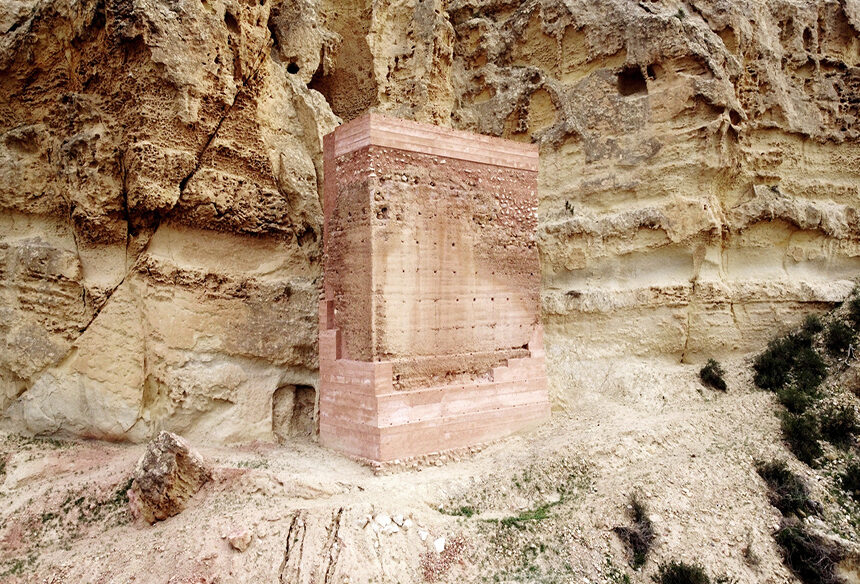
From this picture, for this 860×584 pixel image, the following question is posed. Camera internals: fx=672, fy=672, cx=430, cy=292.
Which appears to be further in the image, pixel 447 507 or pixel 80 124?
pixel 80 124

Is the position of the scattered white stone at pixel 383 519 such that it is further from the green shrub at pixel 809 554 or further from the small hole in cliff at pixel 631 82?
the small hole in cliff at pixel 631 82

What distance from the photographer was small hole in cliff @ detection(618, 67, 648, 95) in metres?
12.7

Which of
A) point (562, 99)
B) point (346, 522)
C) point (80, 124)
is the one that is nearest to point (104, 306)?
point (80, 124)

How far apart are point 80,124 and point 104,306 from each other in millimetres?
2767

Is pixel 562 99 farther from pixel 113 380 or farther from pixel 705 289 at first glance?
pixel 113 380

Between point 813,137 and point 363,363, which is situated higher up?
point 813,137

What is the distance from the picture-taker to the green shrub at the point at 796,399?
33.4ft

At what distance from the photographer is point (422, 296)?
948 centimetres

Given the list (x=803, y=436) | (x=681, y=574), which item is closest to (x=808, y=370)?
(x=803, y=436)

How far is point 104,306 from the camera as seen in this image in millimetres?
9984

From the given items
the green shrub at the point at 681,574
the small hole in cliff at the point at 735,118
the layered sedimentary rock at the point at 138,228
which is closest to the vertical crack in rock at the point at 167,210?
the layered sedimentary rock at the point at 138,228

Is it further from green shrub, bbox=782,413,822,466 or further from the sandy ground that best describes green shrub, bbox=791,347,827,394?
the sandy ground

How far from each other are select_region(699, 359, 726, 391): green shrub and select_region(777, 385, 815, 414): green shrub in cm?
92

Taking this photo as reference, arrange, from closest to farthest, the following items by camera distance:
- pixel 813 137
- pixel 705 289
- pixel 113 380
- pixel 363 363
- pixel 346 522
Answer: pixel 346 522, pixel 363 363, pixel 113 380, pixel 705 289, pixel 813 137
